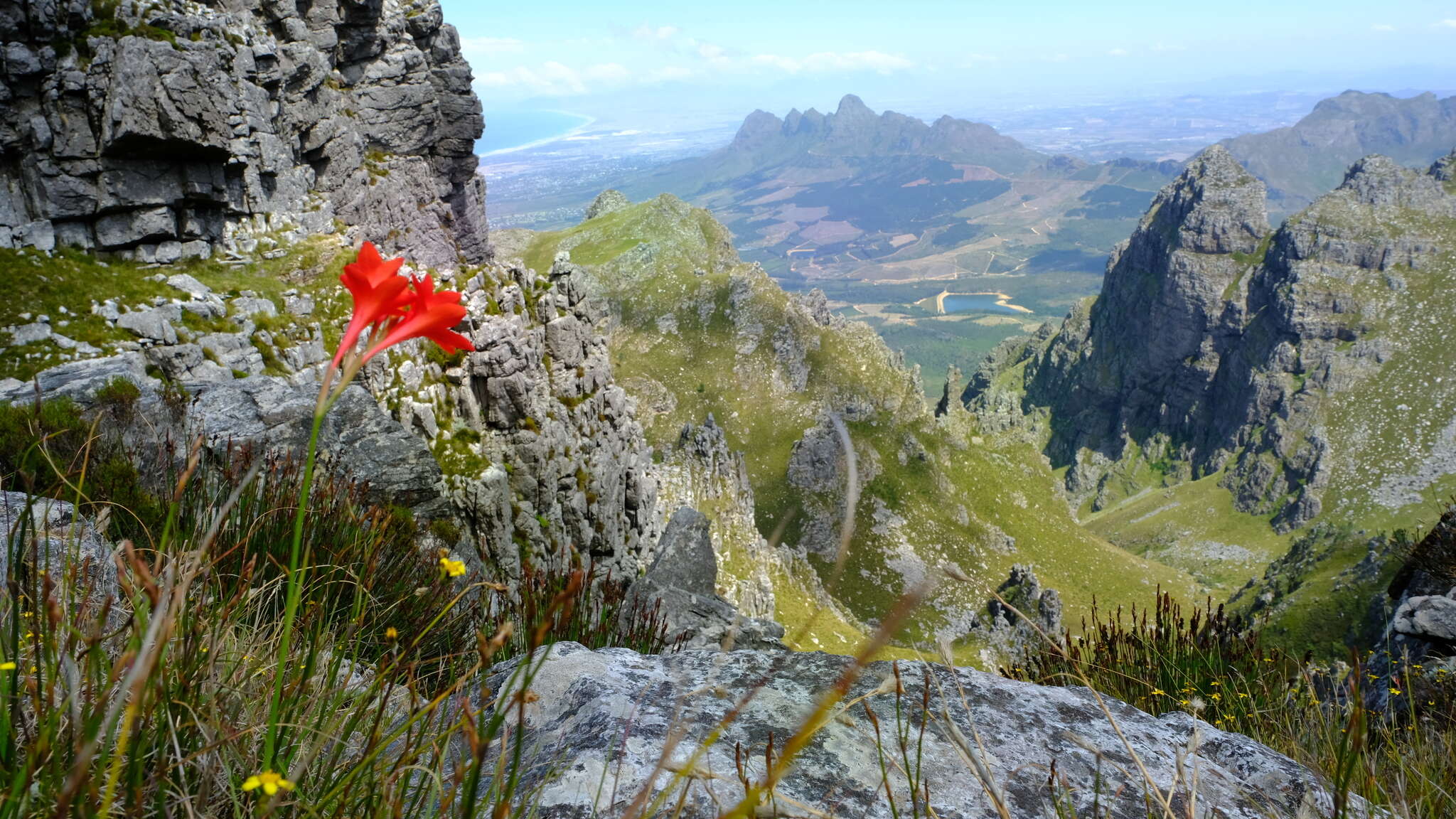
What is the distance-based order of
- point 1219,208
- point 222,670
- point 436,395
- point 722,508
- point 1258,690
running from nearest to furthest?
point 222,670 → point 1258,690 → point 436,395 → point 722,508 → point 1219,208

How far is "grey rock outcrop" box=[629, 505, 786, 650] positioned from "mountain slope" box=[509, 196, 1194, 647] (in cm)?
4631

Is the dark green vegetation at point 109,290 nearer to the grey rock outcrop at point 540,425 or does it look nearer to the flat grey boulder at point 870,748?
the grey rock outcrop at point 540,425

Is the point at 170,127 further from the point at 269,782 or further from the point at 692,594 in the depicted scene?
the point at 269,782

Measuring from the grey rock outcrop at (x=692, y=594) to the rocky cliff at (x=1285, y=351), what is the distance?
141 meters

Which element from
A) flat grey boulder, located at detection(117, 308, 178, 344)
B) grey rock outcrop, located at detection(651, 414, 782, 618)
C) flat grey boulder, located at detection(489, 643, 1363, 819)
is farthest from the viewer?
grey rock outcrop, located at detection(651, 414, 782, 618)

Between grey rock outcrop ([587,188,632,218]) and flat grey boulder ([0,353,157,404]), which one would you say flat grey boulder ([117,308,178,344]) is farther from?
grey rock outcrop ([587,188,632,218])

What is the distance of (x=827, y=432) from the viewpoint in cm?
8150

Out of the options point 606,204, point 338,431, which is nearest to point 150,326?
point 338,431

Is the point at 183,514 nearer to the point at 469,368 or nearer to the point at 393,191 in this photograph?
the point at 469,368

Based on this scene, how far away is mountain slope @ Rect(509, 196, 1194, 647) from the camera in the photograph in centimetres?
7456

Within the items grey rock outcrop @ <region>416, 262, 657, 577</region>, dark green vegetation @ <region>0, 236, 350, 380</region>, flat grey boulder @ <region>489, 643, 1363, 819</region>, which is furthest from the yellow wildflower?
dark green vegetation @ <region>0, 236, 350, 380</region>

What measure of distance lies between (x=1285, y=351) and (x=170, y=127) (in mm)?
184440

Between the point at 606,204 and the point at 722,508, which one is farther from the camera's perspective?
the point at 606,204

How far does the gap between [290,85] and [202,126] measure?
27.7ft
